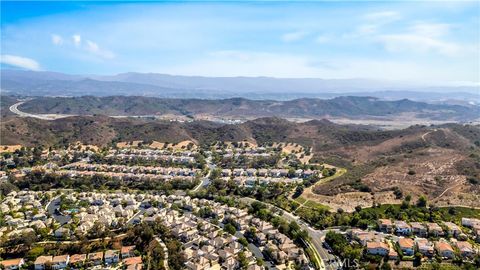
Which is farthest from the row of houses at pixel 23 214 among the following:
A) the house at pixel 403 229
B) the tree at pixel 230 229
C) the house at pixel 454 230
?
the house at pixel 454 230

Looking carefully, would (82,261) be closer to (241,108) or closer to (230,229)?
(230,229)

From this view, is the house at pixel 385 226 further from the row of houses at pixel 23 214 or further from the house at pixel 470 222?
the row of houses at pixel 23 214

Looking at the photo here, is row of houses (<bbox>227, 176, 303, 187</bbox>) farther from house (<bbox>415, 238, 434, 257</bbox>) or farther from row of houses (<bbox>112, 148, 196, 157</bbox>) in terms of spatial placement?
house (<bbox>415, 238, 434, 257</bbox>)

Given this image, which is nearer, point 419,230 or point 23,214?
point 419,230

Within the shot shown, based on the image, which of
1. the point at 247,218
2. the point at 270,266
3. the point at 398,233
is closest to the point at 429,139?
the point at 398,233

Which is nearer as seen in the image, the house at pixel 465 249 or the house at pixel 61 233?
the house at pixel 465 249

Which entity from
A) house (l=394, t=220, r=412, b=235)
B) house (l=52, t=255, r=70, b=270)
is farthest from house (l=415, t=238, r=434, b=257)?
house (l=52, t=255, r=70, b=270)

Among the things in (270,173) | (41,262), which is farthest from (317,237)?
(41,262)
